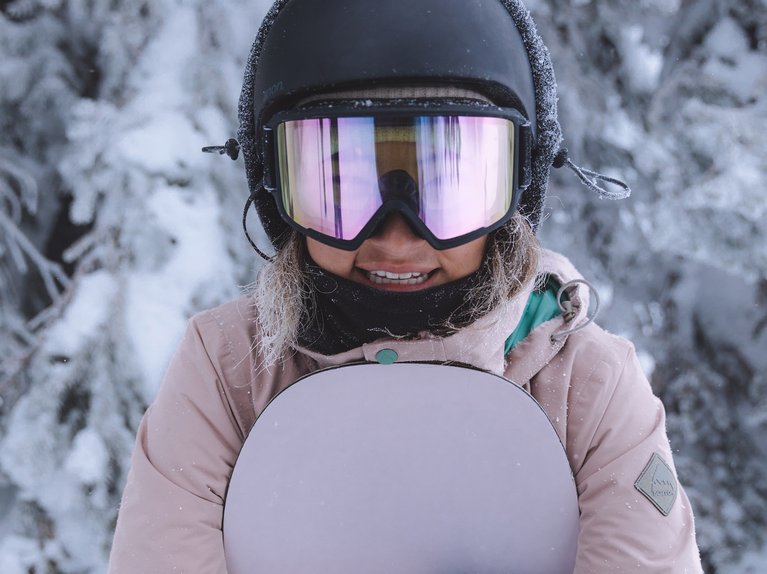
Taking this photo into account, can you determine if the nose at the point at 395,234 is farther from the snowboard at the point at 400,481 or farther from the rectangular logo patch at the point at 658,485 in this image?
the rectangular logo patch at the point at 658,485

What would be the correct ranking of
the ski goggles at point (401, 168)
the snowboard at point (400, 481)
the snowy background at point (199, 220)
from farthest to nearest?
the snowy background at point (199, 220) → the snowboard at point (400, 481) → the ski goggles at point (401, 168)

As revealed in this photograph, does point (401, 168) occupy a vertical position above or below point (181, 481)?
above

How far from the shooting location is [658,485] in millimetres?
1204

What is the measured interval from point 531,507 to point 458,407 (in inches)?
9.7

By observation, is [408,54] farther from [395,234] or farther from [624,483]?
[624,483]

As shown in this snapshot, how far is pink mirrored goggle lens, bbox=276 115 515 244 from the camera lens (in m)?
1.13

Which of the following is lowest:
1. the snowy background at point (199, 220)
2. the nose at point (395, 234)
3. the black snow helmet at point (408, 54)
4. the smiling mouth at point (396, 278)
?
the snowy background at point (199, 220)

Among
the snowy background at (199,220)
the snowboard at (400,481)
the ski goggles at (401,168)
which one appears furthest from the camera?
the snowy background at (199,220)

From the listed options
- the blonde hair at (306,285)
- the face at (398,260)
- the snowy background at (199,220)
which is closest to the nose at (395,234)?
the face at (398,260)

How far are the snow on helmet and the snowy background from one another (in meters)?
1.26

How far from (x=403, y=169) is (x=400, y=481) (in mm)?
616

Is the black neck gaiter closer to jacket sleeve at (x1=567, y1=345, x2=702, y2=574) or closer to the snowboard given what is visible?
the snowboard

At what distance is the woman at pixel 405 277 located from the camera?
115 cm

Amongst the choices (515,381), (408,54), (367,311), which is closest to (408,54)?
(408,54)
